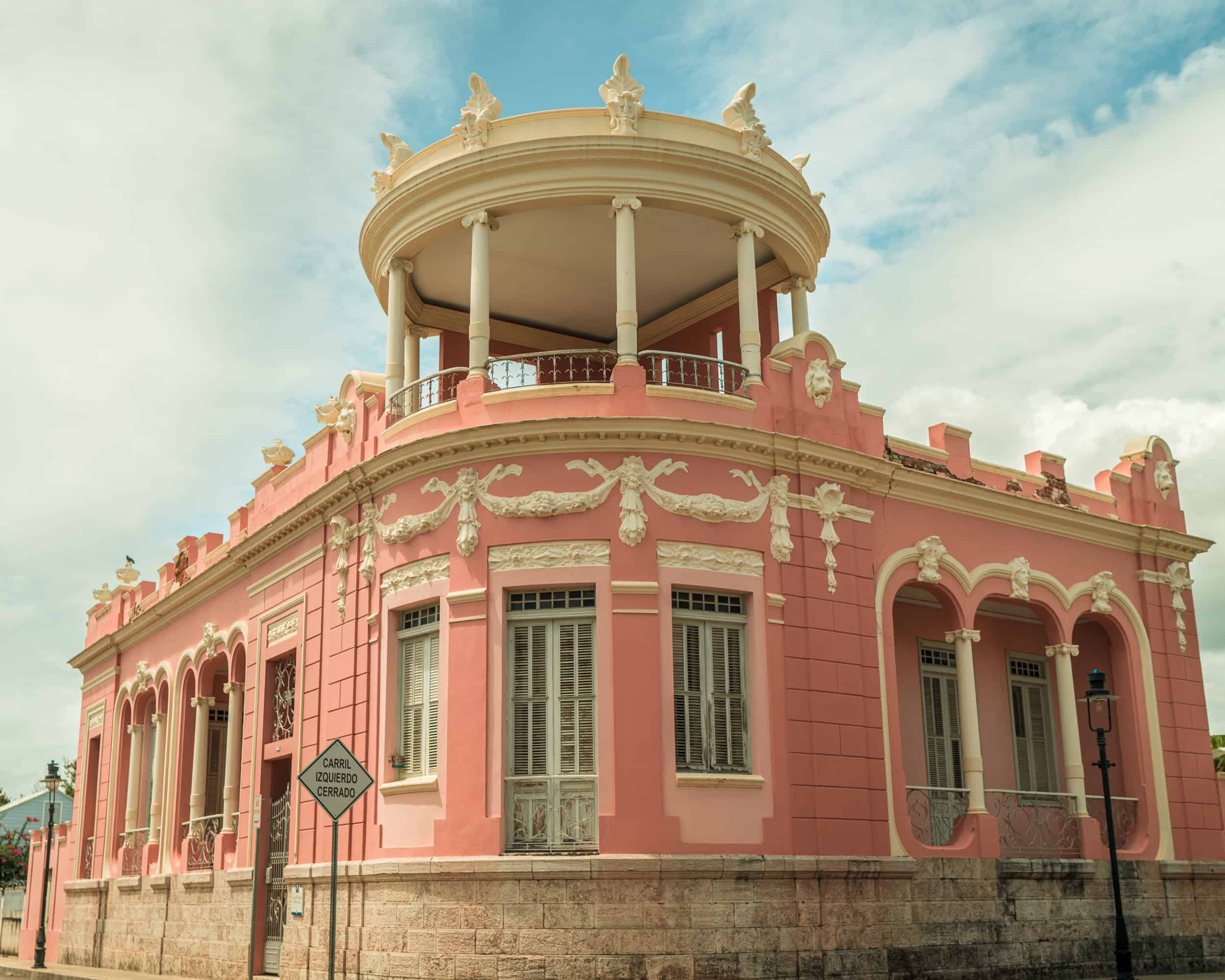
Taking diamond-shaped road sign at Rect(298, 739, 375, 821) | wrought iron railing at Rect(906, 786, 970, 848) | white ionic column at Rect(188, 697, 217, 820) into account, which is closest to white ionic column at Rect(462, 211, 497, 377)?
diamond-shaped road sign at Rect(298, 739, 375, 821)

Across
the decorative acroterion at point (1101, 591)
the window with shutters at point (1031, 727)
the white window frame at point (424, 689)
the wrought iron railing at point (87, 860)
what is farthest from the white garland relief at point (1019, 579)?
the wrought iron railing at point (87, 860)

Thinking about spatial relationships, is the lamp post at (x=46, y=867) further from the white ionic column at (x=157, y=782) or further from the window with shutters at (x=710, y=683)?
the window with shutters at (x=710, y=683)

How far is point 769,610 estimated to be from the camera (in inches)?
664

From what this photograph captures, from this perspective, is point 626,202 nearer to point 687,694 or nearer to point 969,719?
point 687,694

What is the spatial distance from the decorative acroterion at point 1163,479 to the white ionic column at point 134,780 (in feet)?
67.9

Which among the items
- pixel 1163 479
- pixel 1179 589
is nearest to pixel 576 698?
pixel 1179 589

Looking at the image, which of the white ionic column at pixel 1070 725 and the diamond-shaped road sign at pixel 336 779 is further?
the white ionic column at pixel 1070 725

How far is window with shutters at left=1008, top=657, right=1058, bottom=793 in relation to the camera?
21.4m

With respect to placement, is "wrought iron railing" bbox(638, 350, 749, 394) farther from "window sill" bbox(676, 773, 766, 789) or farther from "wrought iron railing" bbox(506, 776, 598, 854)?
"wrought iron railing" bbox(506, 776, 598, 854)

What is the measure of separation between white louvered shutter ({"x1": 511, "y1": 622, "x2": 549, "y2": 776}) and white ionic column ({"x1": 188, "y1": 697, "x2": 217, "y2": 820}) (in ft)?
33.5

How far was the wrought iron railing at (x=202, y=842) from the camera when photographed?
75.7 feet

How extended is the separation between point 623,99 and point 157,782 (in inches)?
645

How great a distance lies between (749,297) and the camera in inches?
715

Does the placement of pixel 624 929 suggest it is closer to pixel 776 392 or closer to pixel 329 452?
pixel 776 392
